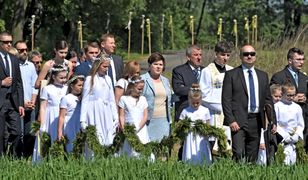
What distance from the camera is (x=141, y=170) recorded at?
6855mm

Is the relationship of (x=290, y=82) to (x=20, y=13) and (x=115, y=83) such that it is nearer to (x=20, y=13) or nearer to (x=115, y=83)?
(x=115, y=83)

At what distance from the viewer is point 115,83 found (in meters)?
9.77

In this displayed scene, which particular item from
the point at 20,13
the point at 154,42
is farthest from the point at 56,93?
the point at 154,42

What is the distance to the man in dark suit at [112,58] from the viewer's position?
9.72 meters

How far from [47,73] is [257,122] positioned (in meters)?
2.88

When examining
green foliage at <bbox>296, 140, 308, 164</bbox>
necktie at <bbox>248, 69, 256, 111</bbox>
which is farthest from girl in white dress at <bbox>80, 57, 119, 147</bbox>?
green foliage at <bbox>296, 140, 308, 164</bbox>

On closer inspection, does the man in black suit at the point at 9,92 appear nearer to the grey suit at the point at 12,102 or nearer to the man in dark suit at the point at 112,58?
the grey suit at the point at 12,102

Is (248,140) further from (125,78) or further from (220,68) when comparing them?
(125,78)

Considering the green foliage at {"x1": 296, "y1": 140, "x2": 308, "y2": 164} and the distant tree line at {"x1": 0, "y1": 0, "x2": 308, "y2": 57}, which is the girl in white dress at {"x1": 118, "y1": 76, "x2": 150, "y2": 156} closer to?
the green foliage at {"x1": 296, "y1": 140, "x2": 308, "y2": 164}

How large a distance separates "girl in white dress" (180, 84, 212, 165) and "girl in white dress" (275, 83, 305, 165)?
1.00 meters

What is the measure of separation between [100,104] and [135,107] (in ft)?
1.32

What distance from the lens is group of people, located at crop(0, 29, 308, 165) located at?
9.06 m

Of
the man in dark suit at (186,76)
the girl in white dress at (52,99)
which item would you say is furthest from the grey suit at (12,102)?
the man in dark suit at (186,76)

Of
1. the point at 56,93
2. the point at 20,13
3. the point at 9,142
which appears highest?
the point at 20,13
